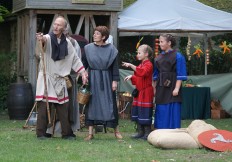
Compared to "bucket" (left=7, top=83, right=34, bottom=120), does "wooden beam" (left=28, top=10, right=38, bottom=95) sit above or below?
above

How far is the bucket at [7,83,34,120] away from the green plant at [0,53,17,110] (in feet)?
7.19

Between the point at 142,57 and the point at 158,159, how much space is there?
2.58 m

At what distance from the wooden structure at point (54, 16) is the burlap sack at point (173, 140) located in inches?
242

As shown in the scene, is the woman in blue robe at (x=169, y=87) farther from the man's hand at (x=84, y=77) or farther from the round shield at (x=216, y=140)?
the man's hand at (x=84, y=77)

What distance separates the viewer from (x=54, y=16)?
48.3 feet

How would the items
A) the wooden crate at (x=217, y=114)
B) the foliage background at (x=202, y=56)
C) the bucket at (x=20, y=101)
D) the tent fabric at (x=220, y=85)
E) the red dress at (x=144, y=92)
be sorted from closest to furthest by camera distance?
the red dress at (x=144, y=92) → the bucket at (x=20, y=101) → the wooden crate at (x=217, y=114) → the tent fabric at (x=220, y=85) → the foliage background at (x=202, y=56)

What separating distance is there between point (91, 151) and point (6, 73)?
383 inches

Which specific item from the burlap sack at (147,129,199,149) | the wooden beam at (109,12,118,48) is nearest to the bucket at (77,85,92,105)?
the burlap sack at (147,129,199,149)

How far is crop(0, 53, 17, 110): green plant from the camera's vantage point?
16469mm

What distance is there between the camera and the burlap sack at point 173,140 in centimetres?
827

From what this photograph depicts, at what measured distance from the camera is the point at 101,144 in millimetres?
8820

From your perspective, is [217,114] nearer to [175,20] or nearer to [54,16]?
[175,20]

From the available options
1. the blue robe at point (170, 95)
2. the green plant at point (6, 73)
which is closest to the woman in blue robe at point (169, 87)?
the blue robe at point (170, 95)

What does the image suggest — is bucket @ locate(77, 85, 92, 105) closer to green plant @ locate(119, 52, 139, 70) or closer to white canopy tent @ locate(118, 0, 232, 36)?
white canopy tent @ locate(118, 0, 232, 36)
